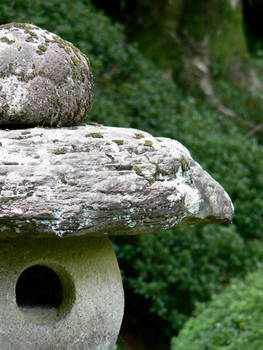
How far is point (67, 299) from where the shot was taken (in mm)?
2934

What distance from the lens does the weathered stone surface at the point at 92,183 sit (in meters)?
2.32

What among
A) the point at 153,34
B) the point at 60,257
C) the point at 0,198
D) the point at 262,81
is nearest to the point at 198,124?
the point at 153,34

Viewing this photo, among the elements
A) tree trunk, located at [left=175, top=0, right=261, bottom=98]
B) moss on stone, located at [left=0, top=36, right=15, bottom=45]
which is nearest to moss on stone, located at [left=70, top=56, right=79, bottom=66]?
moss on stone, located at [left=0, top=36, right=15, bottom=45]

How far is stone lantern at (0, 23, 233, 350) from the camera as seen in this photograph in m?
2.36

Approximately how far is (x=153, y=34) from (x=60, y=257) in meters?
5.90

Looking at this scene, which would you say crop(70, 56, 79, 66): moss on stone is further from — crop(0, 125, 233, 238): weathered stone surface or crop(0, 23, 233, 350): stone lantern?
crop(0, 125, 233, 238): weathered stone surface

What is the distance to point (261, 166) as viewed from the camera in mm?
7211

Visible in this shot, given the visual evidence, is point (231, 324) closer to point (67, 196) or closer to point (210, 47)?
point (67, 196)

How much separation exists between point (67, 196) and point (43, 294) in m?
1.00

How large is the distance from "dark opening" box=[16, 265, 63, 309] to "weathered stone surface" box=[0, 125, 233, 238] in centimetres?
72

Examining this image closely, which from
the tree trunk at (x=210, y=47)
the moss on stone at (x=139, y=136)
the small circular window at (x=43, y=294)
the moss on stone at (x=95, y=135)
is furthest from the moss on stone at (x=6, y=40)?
the tree trunk at (x=210, y=47)

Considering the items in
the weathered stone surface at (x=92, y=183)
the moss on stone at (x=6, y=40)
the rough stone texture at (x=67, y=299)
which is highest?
the moss on stone at (x=6, y=40)

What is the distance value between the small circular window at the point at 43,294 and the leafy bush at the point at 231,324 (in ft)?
6.00

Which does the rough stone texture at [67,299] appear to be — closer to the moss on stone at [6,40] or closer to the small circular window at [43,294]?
the small circular window at [43,294]
